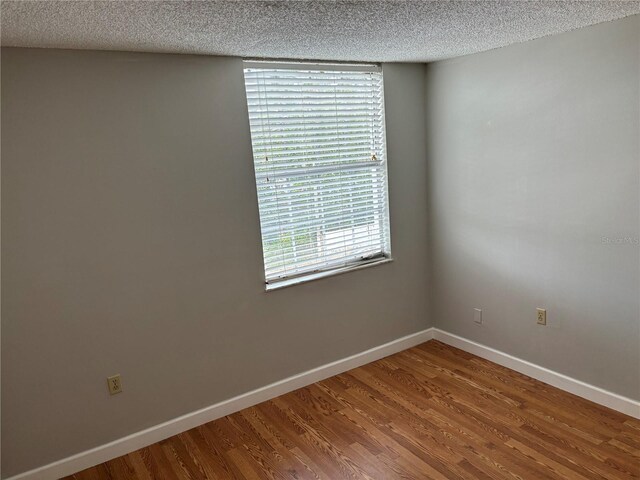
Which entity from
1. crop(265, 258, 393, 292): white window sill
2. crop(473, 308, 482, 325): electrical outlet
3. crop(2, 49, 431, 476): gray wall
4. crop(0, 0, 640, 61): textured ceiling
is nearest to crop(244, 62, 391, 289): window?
crop(265, 258, 393, 292): white window sill

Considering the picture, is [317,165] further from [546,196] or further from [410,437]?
[410,437]

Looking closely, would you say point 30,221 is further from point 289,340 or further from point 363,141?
point 363,141

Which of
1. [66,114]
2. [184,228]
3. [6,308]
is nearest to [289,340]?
[184,228]

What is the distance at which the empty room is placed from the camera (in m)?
2.30

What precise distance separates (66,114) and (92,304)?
95 cm

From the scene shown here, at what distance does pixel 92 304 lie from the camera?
2512mm

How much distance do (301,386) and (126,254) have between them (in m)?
1.47

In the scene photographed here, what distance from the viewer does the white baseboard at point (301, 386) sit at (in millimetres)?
2562

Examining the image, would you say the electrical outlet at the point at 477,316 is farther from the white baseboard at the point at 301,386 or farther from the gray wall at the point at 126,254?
the gray wall at the point at 126,254

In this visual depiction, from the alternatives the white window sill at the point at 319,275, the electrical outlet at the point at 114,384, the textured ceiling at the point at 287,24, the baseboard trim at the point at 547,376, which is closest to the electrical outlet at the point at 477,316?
the baseboard trim at the point at 547,376

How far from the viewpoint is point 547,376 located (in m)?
3.09

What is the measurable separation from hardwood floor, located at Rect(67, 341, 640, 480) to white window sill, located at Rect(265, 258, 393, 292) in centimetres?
74

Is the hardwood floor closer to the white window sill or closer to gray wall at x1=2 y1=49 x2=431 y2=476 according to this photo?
gray wall at x1=2 y1=49 x2=431 y2=476

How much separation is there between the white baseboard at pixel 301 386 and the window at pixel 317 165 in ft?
2.26
